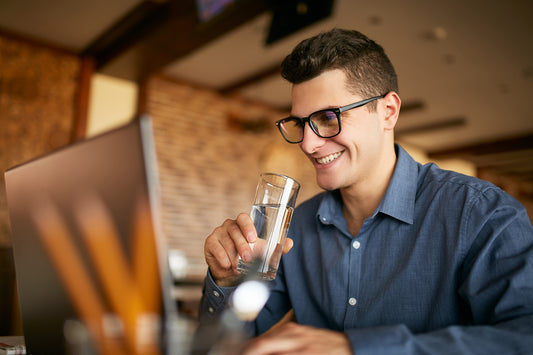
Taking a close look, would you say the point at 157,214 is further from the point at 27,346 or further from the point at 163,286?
the point at 27,346

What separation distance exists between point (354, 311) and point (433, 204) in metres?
0.38

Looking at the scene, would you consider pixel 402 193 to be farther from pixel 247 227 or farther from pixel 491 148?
pixel 491 148

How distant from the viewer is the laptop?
48cm

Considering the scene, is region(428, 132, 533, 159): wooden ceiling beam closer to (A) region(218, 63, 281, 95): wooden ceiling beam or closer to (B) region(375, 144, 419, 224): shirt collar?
(A) region(218, 63, 281, 95): wooden ceiling beam

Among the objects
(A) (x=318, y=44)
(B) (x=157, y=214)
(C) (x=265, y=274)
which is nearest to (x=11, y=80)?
(A) (x=318, y=44)

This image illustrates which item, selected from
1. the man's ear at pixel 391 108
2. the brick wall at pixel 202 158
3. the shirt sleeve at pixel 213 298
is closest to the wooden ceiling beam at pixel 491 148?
the brick wall at pixel 202 158

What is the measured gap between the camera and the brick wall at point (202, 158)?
4980 mm

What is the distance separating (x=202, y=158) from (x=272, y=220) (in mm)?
4513

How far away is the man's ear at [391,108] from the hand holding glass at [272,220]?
1.85 ft

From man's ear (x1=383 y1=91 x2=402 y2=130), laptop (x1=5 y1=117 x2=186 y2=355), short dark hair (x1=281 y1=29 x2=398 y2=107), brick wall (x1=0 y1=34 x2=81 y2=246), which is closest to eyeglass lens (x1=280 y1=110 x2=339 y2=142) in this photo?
short dark hair (x1=281 y1=29 x2=398 y2=107)

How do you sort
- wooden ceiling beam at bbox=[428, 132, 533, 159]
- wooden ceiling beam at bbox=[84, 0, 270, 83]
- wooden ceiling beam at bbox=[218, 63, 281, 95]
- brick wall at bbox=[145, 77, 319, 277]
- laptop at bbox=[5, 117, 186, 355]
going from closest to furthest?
laptop at bbox=[5, 117, 186, 355], wooden ceiling beam at bbox=[84, 0, 270, 83], wooden ceiling beam at bbox=[218, 63, 281, 95], brick wall at bbox=[145, 77, 319, 277], wooden ceiling beam at bbox=[428, 132, 533, 159]

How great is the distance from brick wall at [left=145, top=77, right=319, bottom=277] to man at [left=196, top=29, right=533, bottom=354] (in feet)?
11.9

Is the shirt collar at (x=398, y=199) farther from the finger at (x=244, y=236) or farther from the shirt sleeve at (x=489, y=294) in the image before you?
the finger at (x=244, y=236)

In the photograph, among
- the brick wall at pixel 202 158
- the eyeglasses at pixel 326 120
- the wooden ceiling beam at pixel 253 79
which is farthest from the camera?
the brick wall at pixel 202 158
